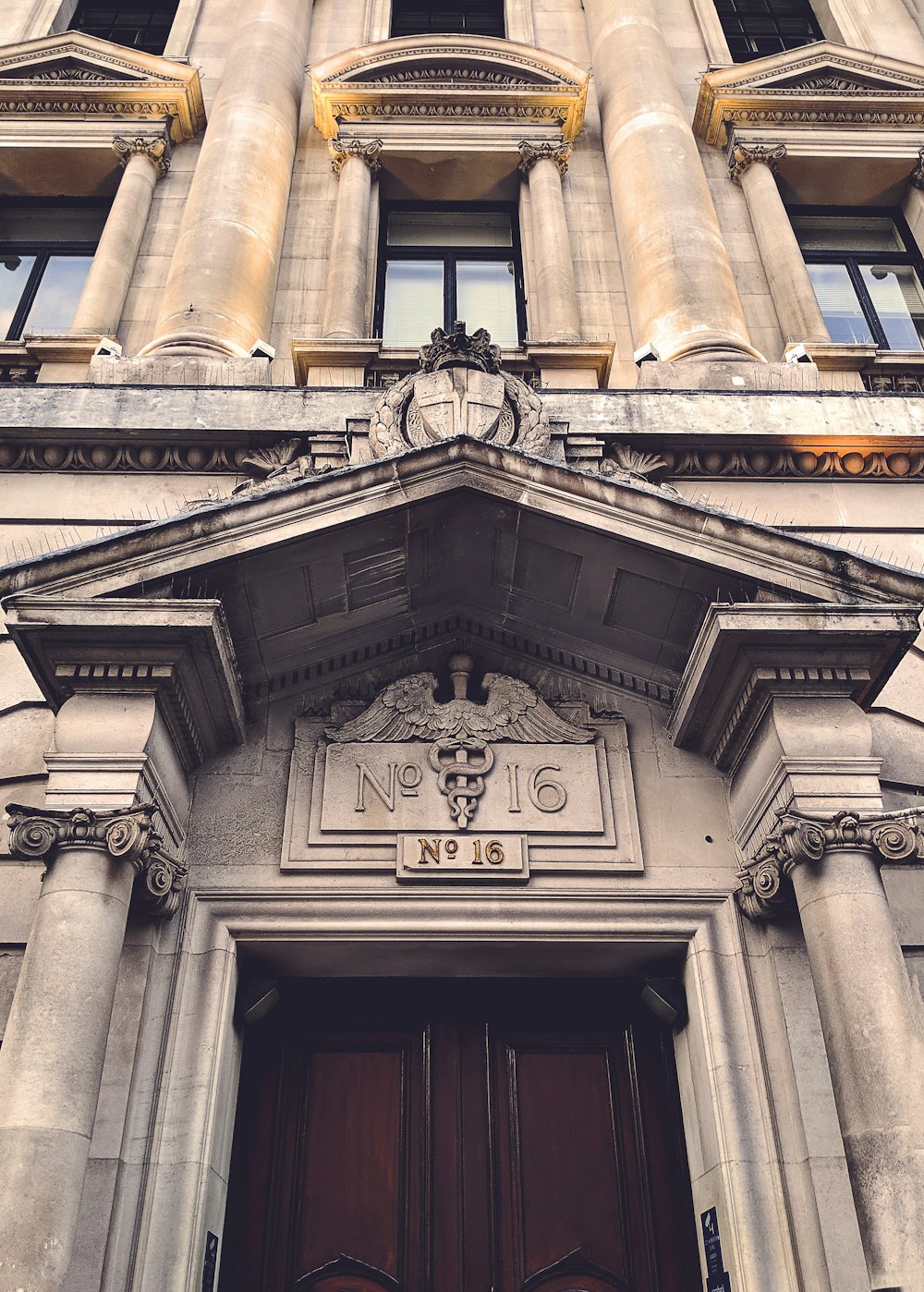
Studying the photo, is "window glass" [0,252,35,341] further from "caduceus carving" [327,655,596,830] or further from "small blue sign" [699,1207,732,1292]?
"small blue sign" [699,1207,732,1292]

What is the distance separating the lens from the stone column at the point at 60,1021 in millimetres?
5312

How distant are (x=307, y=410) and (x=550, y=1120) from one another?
20.9ft

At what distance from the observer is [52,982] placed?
19.3 feet

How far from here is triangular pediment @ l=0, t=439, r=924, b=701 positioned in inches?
284

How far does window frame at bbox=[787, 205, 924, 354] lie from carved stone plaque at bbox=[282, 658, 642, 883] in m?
7.43

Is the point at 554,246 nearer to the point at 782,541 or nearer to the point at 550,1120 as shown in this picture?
the point at 782,541

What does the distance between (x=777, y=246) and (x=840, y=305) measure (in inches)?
43.2

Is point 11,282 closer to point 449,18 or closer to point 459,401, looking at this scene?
point 459,401

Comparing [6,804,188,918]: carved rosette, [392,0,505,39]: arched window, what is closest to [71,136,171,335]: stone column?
[392,0,505,39]: arched window

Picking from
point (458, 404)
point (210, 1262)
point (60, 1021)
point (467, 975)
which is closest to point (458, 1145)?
point (467, 975)

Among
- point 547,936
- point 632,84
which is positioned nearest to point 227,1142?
point 547,936

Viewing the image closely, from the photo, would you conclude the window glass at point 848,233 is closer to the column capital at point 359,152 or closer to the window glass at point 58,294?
the column capital at point 359,152

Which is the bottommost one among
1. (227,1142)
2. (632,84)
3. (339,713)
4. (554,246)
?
(227,1142)

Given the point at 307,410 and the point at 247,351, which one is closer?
the point at 307,410
